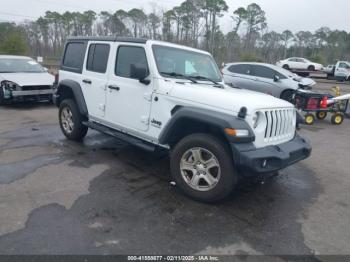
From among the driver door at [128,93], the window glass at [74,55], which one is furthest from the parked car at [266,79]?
the driver door at [128,93]

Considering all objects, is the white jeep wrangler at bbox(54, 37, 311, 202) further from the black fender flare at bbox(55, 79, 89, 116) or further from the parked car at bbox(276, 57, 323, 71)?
the parked car at bbox(276, 57, 323, 71)

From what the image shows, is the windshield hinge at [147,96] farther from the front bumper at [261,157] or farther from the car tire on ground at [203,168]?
the front bumper at [261,157]

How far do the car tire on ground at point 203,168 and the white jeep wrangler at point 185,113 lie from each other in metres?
0.01

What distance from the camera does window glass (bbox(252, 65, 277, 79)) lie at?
42.0 feet

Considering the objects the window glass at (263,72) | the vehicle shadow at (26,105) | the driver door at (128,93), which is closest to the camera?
the driver door at (128,93)

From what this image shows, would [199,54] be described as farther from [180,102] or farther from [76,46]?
[76,46]

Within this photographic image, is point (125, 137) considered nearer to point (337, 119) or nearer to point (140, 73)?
point (140, 73)

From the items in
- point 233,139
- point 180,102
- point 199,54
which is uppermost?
point 199,54

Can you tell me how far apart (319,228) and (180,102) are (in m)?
2.21

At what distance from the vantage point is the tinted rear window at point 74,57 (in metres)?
5.82

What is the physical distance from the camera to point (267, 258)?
2820 millimetres

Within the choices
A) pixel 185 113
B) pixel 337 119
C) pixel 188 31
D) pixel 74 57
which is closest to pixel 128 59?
pixel 185 113

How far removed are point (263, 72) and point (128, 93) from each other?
959 cm

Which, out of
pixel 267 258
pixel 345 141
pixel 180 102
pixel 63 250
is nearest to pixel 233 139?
pixel 180 102
